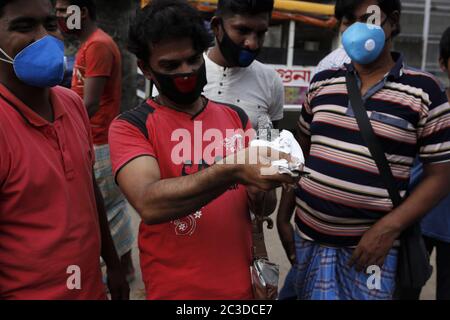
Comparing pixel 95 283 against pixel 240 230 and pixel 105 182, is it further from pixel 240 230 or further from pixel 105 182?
pixel 105 182

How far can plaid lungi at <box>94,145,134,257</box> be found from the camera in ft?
11.4

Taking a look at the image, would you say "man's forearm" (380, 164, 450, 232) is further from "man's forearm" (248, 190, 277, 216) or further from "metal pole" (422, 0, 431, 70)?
"metal pole" (422, 0, 431, 70)

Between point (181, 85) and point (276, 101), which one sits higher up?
point (181, 85)

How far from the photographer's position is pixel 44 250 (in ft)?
5.00

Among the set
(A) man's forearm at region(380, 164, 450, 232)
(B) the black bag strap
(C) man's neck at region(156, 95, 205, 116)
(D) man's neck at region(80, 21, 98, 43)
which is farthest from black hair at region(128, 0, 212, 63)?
(D) man's neck at region(80, 21, 98, 43)

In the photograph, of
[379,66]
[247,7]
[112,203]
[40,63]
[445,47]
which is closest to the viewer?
[40,63]

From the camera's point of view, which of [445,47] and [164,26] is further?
[445,47]

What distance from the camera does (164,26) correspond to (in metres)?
1.65

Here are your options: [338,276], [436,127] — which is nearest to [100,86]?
[338,276]

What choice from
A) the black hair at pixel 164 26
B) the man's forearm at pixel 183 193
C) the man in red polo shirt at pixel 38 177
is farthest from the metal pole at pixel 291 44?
the man's forearm at pixel 183 193

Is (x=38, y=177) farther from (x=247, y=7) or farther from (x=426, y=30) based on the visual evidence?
(x=426, y=30)

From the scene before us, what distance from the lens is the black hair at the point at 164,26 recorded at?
65.2 inches

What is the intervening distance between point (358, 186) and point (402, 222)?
0.80 feet

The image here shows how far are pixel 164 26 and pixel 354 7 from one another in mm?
1069
